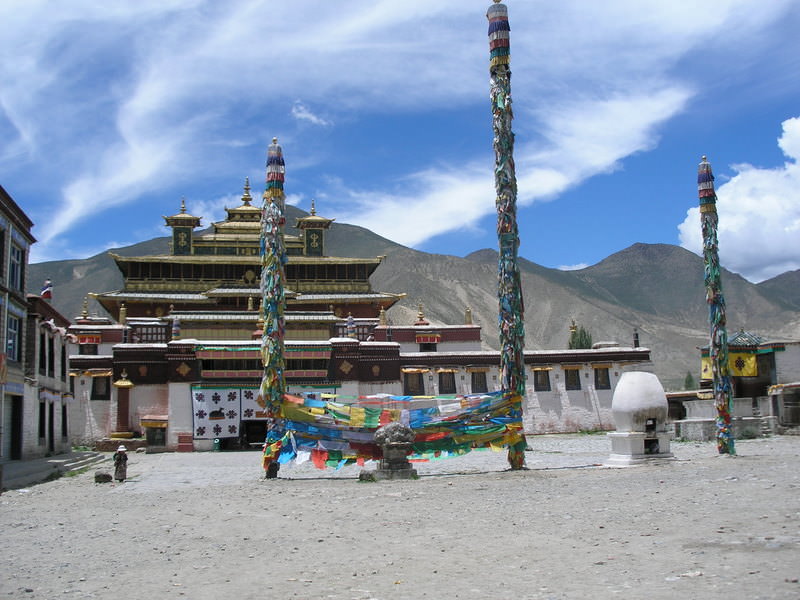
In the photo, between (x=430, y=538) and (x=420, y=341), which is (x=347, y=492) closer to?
(x=430, y=538)

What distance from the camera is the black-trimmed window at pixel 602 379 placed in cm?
4341

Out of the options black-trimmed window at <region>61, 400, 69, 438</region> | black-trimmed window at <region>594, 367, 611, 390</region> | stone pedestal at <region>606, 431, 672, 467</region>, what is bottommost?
stone pedestal at <region>606, 431, 672, 467</region>

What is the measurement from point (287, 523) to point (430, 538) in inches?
111

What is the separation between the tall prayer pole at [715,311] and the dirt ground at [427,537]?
3025mm

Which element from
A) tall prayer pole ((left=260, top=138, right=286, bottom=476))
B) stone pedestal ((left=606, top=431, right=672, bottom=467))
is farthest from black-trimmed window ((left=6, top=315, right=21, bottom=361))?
stone pedestal ((left=606, top=431, right=672, bottom=467))

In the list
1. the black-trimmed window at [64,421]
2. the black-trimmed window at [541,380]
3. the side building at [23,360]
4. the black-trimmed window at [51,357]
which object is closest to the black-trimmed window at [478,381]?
the black-trimmed window at [541,380]

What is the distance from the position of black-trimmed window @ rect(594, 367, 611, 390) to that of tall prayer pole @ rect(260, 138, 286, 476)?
84.8ft

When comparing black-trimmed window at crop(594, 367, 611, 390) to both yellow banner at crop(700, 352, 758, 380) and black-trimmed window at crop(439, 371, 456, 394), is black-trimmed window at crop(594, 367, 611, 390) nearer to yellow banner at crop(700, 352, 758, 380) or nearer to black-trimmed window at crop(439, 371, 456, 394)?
yellow banner at crop(700, 352, 758, 380)

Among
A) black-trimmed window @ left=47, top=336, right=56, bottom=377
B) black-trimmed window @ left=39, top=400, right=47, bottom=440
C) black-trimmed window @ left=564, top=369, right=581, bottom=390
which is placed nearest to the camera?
black-trimmed window @ left=39, top=400, right=47, bottom=440

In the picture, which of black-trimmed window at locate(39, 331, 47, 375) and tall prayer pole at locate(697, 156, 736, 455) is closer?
tall prayer pole at locate(697, 156, 736, 455)

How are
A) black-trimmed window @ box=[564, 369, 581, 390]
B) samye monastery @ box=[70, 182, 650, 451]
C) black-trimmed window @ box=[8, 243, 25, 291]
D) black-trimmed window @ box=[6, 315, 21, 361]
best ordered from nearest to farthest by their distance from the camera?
black-trimmed window @ box=[6, 315, 21, 361] → black-trimmed window @ box=[8, 243, 25, 291] → samye monastery @ box=[70, 182, 650, 451] → black-trimmed window @ box=[564, 369, 581, 390]

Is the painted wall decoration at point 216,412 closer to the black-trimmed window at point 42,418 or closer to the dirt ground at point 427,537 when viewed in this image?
the black-trimmed window at point 42,418

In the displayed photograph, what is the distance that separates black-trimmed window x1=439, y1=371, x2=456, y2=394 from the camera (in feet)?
139

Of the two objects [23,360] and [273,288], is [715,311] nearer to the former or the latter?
[273,288]
